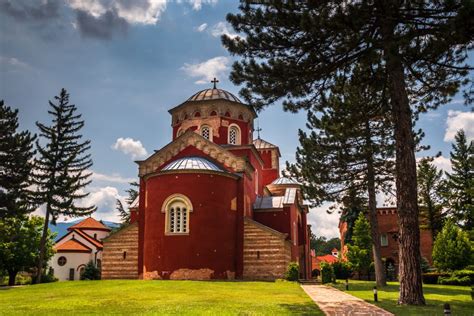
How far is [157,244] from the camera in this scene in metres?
22.5

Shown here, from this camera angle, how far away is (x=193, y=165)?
23.5 m

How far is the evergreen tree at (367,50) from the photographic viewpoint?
39.2 ft

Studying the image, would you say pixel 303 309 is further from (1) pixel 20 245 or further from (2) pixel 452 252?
(1) pixel 20 245

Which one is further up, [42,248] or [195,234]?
[195,234]

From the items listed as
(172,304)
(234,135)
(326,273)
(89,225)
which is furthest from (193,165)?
(89,225)

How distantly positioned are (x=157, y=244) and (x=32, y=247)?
17719 millimetres

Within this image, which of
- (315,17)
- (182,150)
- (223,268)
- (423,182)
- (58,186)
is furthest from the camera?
(423,182)

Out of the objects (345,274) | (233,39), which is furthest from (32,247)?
(233,39)

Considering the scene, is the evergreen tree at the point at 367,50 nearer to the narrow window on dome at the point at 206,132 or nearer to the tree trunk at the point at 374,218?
the tree trunk at the point at 374,218

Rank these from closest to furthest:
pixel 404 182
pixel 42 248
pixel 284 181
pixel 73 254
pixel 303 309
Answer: pixel 303 309
pixel 404 182
pixel 42 248
pixel 284 181
pixel 73 254

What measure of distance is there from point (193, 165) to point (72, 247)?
27.0 metres

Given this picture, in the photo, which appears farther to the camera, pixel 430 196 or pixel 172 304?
pixel 430 196

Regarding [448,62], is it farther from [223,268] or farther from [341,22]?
[223,268]

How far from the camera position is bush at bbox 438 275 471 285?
2539 centimetres
